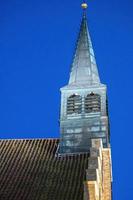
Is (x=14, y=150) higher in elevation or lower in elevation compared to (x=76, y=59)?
lower

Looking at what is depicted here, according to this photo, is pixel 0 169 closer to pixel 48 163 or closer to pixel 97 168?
pixel 48 163

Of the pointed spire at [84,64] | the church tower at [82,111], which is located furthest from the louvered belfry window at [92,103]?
the pointed spire at [84,64]

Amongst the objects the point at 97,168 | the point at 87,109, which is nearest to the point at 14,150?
the point at 87,109

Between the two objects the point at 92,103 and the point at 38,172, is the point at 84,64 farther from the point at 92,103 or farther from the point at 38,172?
the point at 38,172

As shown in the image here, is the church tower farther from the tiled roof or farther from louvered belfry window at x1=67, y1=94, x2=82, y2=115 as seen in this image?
the tiled roof

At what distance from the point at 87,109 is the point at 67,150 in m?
2.90

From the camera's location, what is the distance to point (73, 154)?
25.5 meters

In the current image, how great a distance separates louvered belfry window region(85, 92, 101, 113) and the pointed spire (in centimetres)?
103

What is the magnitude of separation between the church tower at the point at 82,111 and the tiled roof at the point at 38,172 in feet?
3.09

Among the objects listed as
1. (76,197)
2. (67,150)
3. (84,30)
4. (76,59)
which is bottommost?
(76,197)

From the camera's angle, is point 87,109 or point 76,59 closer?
point 87,109

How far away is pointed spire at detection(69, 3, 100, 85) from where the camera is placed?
29.2 meters

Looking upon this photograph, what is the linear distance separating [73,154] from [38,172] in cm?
281

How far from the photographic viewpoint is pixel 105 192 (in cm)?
2406
